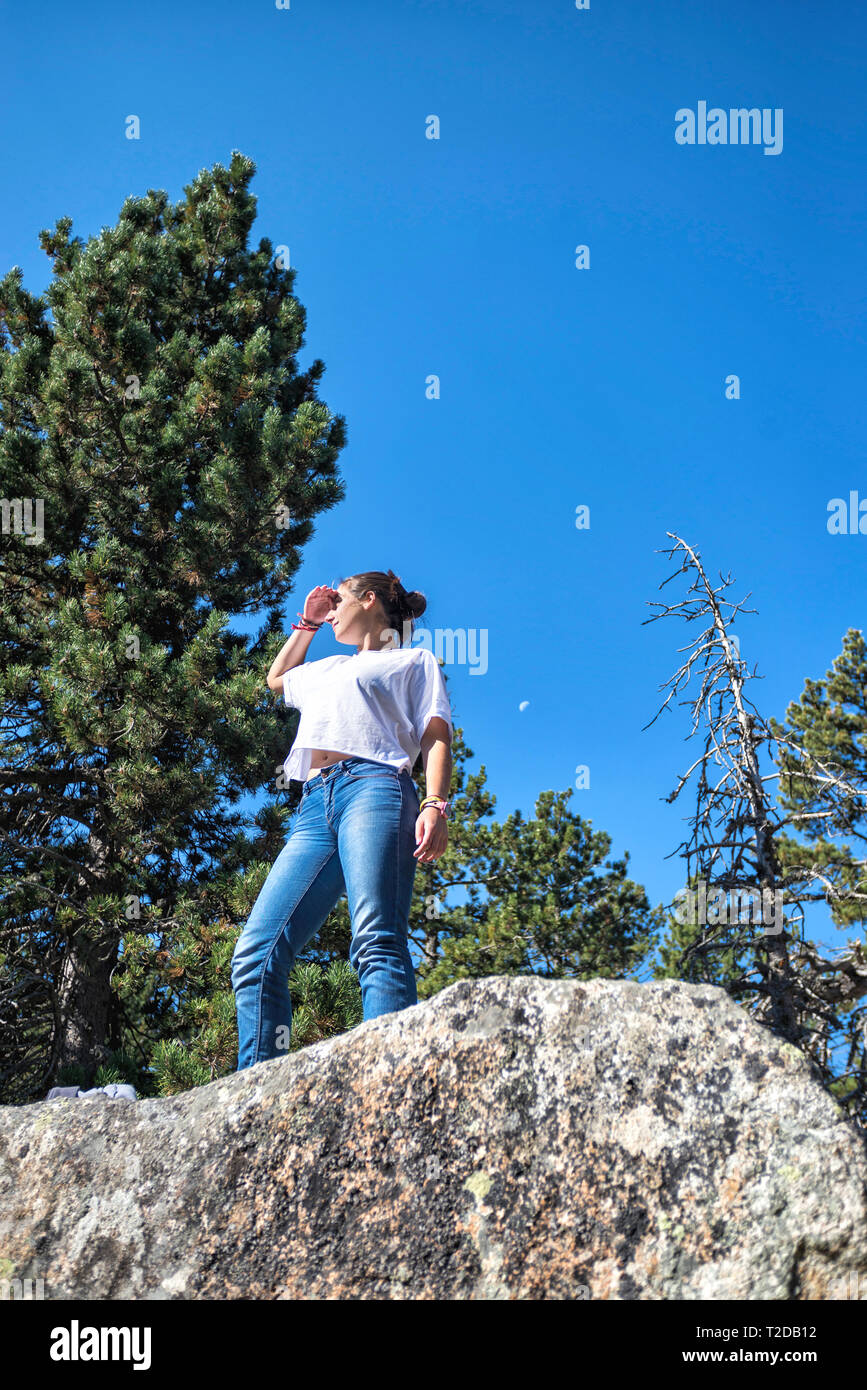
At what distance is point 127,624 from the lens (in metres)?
6.33

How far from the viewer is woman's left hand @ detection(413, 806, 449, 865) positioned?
8.59ft

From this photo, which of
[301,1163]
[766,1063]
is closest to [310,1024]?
[301,1163]

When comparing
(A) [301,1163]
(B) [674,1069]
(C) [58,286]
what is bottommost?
(A) [301,1163]

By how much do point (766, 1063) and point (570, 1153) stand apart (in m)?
0.39

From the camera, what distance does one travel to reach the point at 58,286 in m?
7.46

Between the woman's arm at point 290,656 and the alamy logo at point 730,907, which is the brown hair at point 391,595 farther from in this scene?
the alamy logo at point 730,907

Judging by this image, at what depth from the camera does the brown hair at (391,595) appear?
3.19 meters

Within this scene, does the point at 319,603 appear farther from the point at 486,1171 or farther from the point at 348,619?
the point at 486,1171

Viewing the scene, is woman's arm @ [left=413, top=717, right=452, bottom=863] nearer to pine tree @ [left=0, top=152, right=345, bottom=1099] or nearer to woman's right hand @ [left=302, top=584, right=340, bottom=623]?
woman's right hand @ [left=302, top=584, right=340, bottom=623]

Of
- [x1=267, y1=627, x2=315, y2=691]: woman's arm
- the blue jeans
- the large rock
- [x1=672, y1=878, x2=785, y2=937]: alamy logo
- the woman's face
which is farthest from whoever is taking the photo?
[x1=672, y1=878, x2=785, y2=937]: alamy logo
